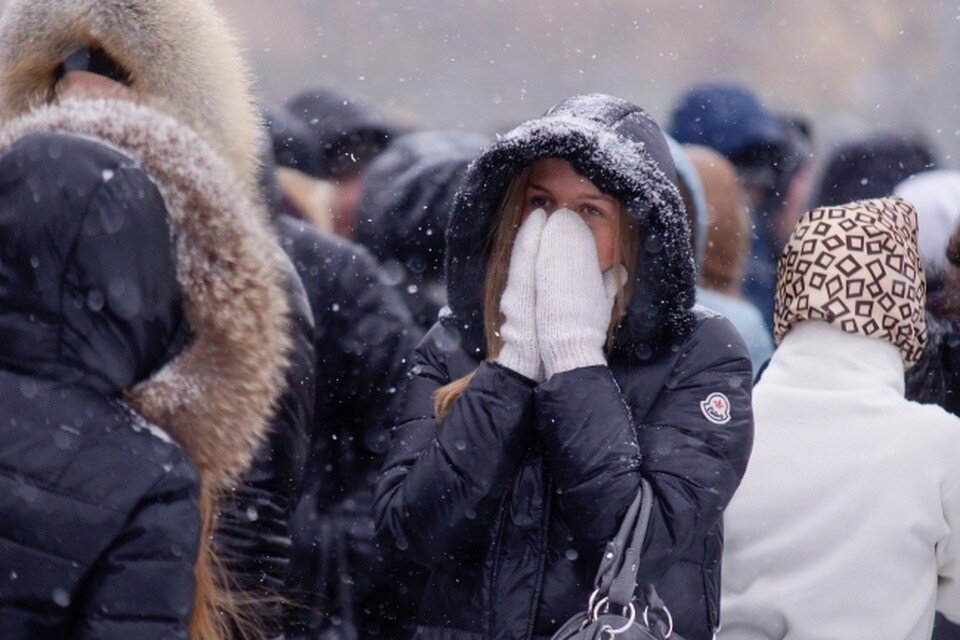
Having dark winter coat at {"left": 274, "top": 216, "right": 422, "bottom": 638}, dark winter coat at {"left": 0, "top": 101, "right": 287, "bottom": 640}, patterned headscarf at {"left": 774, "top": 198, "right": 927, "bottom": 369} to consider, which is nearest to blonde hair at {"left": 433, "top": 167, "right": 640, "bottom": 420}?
dark winter coat at {"left": 0, "top": 101, "right": 287, "bottom": 640}

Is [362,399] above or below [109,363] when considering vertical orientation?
below

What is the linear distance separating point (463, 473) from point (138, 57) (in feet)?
4.29

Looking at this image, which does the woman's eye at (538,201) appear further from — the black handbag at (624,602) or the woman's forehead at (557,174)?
the black handbag at (624,602)

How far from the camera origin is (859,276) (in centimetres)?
348

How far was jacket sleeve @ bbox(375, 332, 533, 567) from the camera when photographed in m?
2.88

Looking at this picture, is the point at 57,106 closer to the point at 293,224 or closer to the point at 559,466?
the point at 559,466

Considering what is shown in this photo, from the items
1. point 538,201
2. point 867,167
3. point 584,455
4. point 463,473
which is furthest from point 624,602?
point 867,167


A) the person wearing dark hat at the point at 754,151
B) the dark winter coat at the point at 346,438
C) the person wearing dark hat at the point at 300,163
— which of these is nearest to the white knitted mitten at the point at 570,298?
the dark winter coat at the point at 346,438

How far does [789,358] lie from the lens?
141 inches

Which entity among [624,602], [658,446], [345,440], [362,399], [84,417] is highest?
[84,417]

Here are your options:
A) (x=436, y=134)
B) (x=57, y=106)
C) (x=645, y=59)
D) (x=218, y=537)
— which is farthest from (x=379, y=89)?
(x=57, y=106)

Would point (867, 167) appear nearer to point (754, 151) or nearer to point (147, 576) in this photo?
point (754, 151)

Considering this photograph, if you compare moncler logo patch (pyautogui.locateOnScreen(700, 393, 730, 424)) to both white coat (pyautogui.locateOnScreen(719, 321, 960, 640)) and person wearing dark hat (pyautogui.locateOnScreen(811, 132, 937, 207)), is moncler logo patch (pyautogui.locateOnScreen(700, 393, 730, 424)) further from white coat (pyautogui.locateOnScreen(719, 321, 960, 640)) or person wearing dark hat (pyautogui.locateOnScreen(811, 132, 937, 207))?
person wearing dark hat (pyautogui.locateOnScreen(811, 132, 937, 207))

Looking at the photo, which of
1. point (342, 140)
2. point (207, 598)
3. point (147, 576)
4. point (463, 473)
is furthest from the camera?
point (342, 140)
